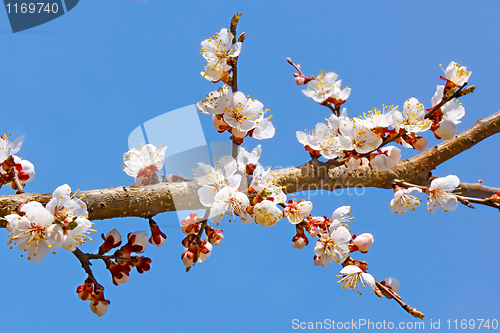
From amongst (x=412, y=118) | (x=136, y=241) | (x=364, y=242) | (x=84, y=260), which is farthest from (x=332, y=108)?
(x=84, y=260)

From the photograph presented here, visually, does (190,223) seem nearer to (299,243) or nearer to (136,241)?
(136,241)

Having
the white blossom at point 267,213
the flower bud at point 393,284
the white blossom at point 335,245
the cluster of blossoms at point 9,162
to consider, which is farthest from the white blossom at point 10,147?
the flower bud at point 393,284

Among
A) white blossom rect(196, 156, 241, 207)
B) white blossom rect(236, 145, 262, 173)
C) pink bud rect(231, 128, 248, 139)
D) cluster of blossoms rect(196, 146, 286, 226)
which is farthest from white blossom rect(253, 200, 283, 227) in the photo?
pink bud rect(231, 128, 248, 139)

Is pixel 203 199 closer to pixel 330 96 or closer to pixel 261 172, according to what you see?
pixel 261 172

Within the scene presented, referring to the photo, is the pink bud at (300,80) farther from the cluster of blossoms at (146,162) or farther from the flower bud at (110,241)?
the flower bud at (110,241)

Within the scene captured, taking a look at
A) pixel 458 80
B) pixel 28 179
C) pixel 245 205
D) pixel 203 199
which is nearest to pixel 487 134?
pixel 458 80
